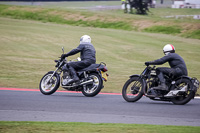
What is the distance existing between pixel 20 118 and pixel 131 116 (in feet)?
7.72

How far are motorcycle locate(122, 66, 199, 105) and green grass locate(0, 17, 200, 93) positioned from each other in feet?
10.4

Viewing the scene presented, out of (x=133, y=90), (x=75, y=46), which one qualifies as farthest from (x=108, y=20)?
(x=133, y=90)

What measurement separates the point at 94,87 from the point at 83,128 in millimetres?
4436

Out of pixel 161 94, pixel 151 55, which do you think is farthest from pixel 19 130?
pixel 151 55

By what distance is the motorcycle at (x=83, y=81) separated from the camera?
37.3 ft

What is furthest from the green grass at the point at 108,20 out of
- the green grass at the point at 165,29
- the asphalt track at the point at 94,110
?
the asphalt track at the point at 94,110

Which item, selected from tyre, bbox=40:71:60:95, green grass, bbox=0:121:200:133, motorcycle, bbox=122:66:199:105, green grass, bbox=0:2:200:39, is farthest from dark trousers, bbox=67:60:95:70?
green grass, bbox=0:2:200:39

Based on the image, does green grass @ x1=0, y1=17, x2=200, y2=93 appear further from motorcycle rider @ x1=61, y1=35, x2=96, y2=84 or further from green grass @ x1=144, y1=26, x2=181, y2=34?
motorcycle rider @ x1=61, y1=35, x2=96, y2=84

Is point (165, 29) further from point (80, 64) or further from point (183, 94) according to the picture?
point (183, 94)

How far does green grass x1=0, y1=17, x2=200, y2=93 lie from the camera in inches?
647

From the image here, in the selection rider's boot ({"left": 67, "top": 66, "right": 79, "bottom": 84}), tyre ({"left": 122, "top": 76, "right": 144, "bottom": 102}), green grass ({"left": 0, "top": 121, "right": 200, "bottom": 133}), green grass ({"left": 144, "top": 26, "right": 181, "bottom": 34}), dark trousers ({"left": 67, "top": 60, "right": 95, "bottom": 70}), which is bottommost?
green grass ({"left": 0, "top": 121, "right": 200, "bottom": 133})

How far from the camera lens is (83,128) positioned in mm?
7016

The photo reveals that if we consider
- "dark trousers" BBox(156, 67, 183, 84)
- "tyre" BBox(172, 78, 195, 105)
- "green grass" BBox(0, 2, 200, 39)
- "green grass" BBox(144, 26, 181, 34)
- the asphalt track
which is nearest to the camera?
the asphalt track

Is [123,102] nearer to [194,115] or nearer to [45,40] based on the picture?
[194,115]
